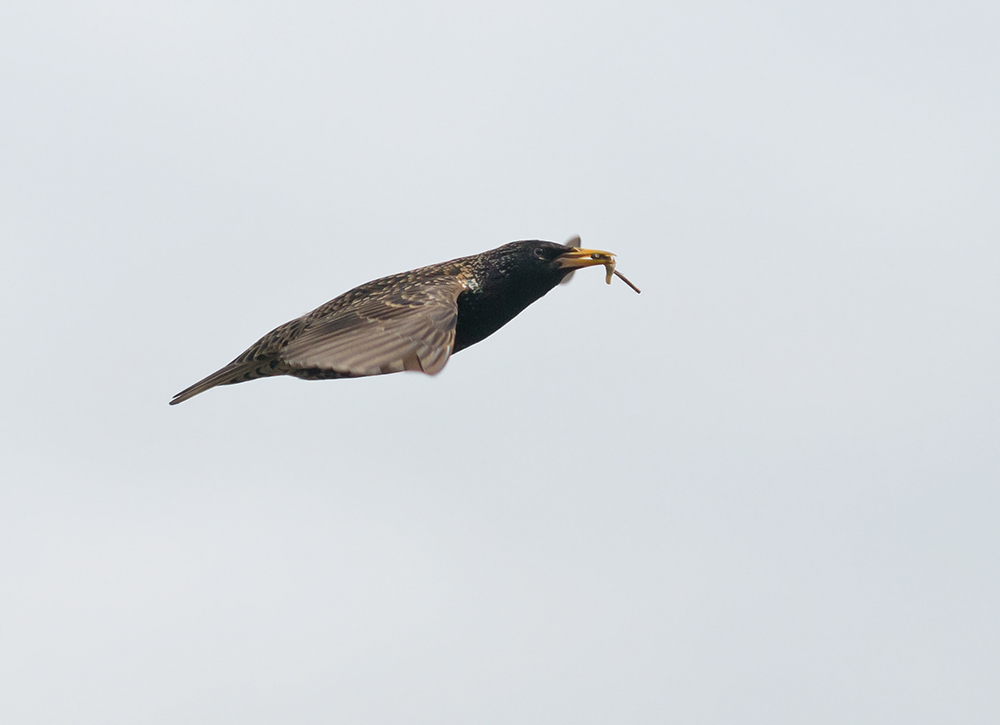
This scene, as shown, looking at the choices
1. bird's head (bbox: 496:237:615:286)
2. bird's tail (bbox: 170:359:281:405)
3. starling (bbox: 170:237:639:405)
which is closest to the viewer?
starling (bbox: 170:237:639:405)

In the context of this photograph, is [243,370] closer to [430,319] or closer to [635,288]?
[430,319]

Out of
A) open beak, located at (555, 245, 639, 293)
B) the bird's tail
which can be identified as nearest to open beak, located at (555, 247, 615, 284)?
open beak, located at (555, 245, 639, 293)

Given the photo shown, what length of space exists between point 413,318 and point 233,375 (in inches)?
121

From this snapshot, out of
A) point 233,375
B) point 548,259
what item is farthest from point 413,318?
point 548,259

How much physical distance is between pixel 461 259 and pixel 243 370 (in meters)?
3.06

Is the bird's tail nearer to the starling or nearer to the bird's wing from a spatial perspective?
the starling

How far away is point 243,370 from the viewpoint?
16.9 m

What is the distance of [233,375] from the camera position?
16906 mm

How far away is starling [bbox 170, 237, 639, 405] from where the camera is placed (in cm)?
1389

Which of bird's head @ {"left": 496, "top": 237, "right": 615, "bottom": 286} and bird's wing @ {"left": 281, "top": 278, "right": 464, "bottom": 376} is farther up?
bird's head @ {"left": 496, "top": 237, "right": 615, "bottom": 286}

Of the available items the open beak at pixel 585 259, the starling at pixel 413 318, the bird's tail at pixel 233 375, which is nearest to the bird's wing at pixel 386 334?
the starling at pixel 413 318

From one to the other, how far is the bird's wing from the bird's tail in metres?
1.06

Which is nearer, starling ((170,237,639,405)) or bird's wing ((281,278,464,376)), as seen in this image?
bird's wing ((281,278,464,376))

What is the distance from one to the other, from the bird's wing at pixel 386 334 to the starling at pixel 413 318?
1cm
